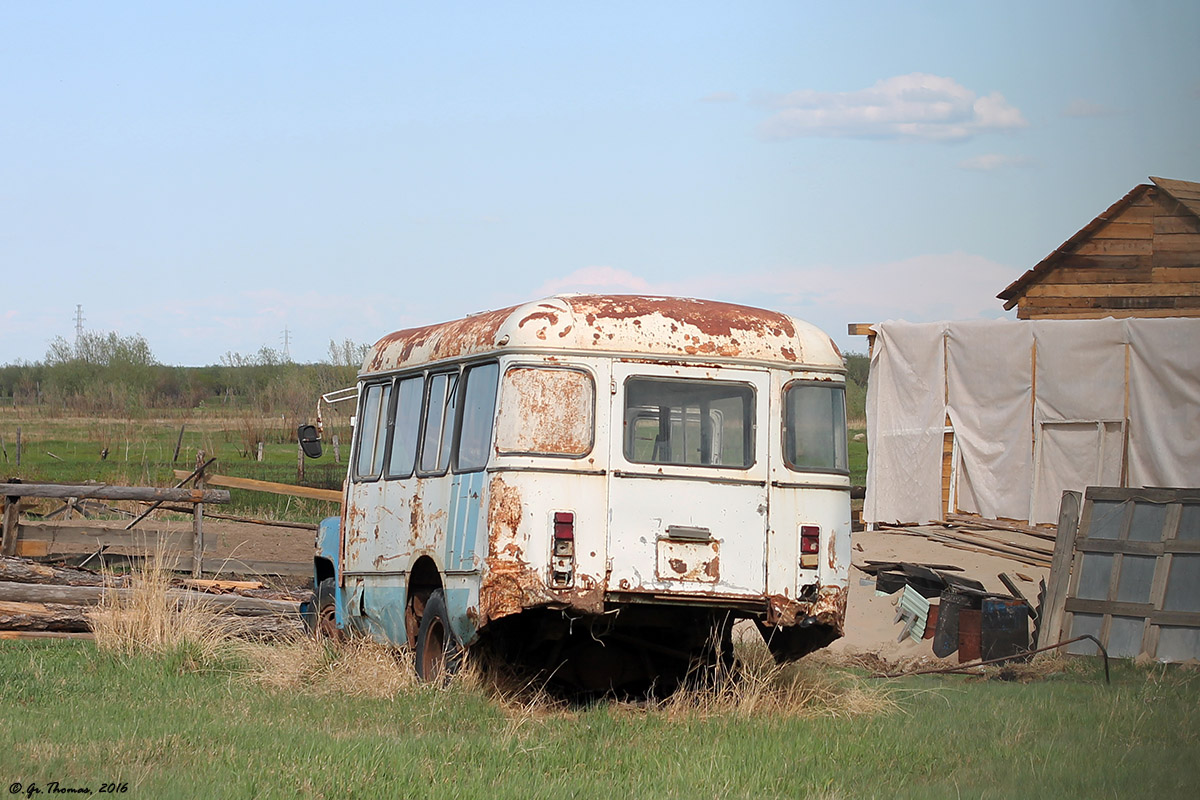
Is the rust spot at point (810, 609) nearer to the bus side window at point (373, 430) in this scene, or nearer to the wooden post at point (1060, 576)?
the bus side window at point (373, 430)

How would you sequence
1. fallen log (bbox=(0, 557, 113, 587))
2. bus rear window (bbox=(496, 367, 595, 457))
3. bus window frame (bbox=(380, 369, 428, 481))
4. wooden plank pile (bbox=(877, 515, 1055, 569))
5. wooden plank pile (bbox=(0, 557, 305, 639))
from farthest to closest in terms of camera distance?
wooden plank pile (bbox=(877, 515, 1055, 569)) → fallen log (bbox=(0, 557, 113, 587)) → wooden plank pile (bbox=(0, 557, 305, 639)) → bus window frame (bbox=(380, 369, 428, 481)) → bus rear window (bbox=(496, 367, 595, 457))

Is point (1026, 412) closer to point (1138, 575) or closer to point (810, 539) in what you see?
point (1138, 575)

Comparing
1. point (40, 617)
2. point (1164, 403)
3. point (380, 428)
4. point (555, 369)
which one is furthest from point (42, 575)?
point (1164, 403)

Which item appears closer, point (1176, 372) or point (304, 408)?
point (1176, 372)

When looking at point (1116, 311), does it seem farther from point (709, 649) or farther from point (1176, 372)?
point (709, 649)

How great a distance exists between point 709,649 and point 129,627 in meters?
4.62

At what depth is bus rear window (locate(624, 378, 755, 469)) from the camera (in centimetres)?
899

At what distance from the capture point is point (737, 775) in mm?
6844

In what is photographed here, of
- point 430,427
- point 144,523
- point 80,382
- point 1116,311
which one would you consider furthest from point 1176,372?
point 80,382

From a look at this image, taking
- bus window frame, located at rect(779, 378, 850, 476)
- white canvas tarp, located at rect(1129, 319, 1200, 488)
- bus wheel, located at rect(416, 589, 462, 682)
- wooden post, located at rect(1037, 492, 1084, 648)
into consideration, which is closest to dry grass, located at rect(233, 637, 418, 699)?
bus wheel, located at rect(416, 589, 462, 682)

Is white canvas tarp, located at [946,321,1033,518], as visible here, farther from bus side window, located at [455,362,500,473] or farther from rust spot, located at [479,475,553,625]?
rust spot, located at [479,475,553,625]

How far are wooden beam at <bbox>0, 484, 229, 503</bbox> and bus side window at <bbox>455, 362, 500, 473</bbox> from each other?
8.80 meters

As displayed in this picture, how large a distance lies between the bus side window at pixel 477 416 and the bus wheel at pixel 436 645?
3.08 feet

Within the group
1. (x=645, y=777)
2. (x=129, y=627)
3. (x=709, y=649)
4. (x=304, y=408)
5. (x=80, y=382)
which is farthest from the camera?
(x=80, y=382)
